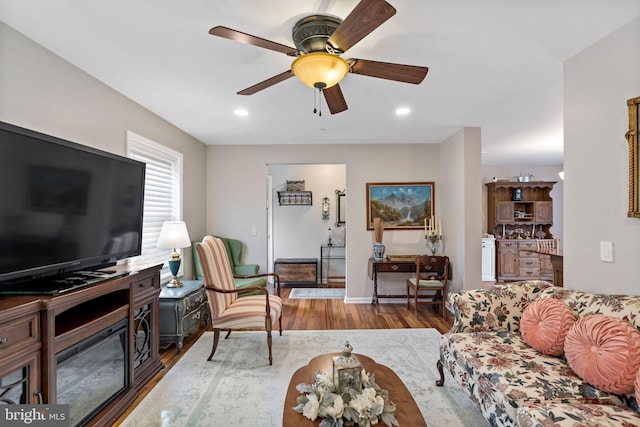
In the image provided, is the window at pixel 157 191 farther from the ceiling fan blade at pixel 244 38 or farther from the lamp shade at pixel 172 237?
the ceiling fan blade at pixel 244 38

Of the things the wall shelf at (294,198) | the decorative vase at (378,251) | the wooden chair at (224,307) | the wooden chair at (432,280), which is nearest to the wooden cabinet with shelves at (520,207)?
the wooden chair at (432,280)

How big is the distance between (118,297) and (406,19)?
263cm

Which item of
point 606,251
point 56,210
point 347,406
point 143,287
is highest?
point 56,210

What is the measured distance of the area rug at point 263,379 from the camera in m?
1.98

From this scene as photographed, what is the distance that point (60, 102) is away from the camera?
2.10 metres

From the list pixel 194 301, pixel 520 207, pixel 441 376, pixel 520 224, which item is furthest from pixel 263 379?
pixel 520 207

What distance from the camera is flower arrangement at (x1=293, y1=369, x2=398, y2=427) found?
1299mm

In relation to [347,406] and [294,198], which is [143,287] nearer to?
[347,406]

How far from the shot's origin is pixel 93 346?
1.84 meters

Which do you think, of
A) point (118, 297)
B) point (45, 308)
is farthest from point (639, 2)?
point (118, 297)

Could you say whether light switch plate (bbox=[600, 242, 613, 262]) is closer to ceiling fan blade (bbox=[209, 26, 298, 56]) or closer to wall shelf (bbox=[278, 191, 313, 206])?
ceiling fan blade (bbox=[209, 26, 298, 56])

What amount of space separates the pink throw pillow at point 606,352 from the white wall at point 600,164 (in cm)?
50

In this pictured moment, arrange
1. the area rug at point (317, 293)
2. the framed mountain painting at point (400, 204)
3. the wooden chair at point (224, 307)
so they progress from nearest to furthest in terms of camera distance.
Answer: the wooden chair at point (224, 307)
the framed mountain painting at point (400, 204)
the area rug at point (317, 293)

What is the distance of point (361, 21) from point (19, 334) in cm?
214
